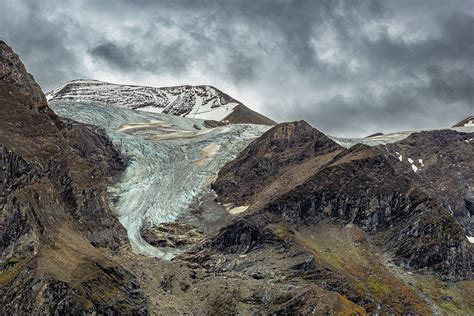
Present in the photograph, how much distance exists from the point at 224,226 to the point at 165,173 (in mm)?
37853

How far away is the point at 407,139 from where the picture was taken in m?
184

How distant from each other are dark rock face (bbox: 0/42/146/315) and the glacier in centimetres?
1001

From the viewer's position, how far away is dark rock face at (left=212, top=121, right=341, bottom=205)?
149 meters

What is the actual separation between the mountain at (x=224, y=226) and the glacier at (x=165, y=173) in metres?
0.53

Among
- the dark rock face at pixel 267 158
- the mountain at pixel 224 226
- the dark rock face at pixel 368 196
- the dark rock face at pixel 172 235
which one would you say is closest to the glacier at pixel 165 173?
the mountain at pixel 224 226

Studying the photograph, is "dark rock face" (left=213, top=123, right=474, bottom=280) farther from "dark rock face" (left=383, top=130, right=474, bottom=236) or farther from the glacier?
the glacier

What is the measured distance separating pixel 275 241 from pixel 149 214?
30376 mm

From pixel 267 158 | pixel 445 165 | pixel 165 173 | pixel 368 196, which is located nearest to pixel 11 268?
pixel 368 196

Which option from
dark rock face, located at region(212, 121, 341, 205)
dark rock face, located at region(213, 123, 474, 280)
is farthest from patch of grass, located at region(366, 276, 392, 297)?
dark rock face, located at region(212, 121, 341, 205)

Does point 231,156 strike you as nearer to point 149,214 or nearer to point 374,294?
point 149,214

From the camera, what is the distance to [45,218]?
101125 mm

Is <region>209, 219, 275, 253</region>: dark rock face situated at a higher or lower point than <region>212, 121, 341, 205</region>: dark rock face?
lower

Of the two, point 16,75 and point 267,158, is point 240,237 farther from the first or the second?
point 16,75

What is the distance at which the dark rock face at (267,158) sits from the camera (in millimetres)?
149000
